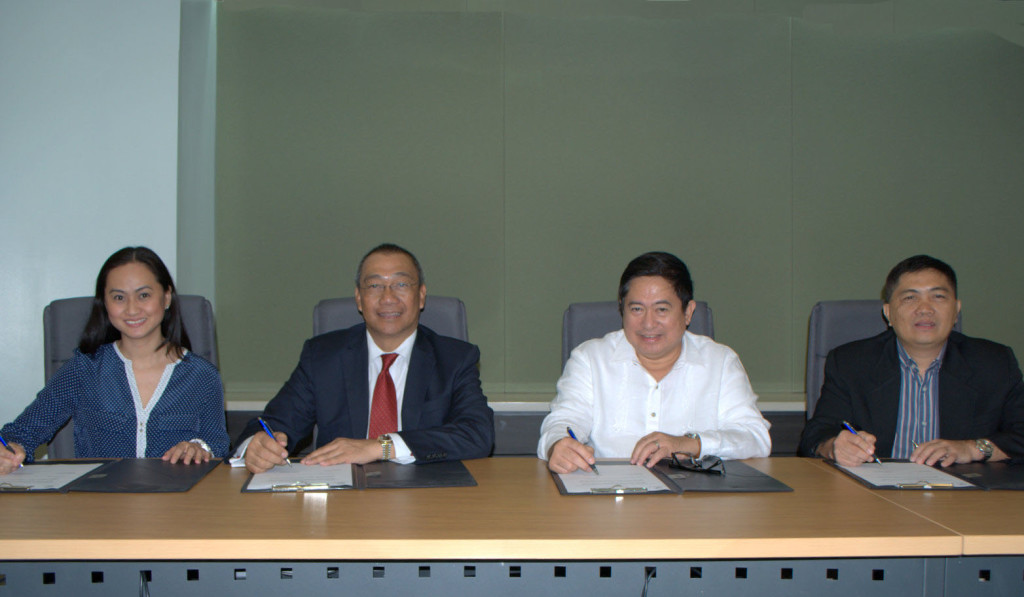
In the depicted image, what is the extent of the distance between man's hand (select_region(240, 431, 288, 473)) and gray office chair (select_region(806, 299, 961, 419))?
1701mm

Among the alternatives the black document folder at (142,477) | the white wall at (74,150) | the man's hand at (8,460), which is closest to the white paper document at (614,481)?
the black document folder at (142,477)

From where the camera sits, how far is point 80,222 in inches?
136

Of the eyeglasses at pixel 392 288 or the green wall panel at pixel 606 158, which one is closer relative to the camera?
the eyeglasses at pixel 392 288

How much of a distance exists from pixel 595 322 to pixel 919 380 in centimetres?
99

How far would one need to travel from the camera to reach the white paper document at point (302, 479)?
158 centimetres

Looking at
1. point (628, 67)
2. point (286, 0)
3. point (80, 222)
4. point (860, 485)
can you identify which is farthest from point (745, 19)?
point (80, 222)

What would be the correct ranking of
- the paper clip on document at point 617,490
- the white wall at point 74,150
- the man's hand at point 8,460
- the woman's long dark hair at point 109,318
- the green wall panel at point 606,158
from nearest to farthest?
the paper clip on document at point 617,490, the man's hand at point 8,460, the woman's long dark hair at point 109,318, the white wall at point 74,150, the green wall panel at point 606,158

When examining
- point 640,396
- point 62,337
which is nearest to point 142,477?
point 62,337

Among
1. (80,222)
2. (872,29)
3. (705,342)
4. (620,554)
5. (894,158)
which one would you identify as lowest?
(620,554)

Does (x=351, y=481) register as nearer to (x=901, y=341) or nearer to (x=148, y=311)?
(x=148, y=311)

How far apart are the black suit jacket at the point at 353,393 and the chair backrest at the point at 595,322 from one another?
1.27ft

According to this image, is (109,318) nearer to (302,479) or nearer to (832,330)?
(302,479)

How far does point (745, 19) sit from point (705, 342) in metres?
2.83

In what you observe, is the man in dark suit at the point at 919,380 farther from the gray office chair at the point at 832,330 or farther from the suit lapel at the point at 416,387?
the suit lapel at the point at 416,387
